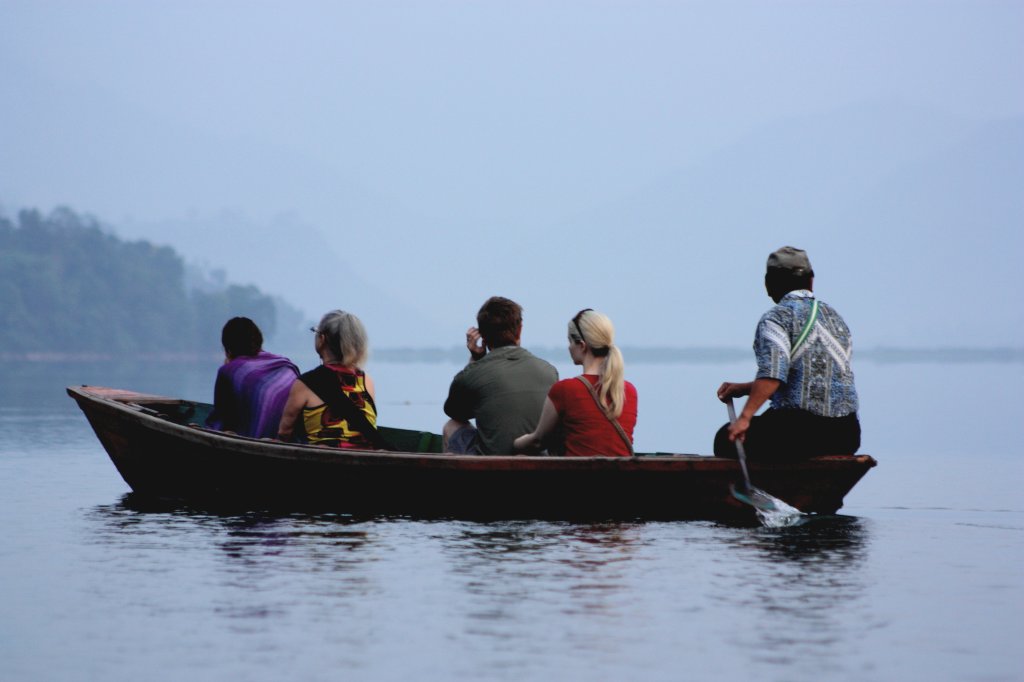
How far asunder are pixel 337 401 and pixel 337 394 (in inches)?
2.8

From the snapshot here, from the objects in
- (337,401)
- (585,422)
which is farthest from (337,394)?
(585,422)

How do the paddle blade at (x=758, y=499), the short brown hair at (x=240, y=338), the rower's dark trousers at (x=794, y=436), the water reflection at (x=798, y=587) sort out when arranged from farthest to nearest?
the short brown hair at (x=240, y=338) < the paddle blade at (x=758, y=499) < the rower's dark trousers at (x=794, y=436) < the water reflection at (x=798, y=587)

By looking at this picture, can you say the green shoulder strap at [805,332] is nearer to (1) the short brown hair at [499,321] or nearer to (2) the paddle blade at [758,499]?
(2) the paddle blade at [758,499]

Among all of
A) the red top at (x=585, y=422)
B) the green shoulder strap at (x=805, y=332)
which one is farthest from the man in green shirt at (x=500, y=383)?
the green shoulder strap at (x=805, y=332)

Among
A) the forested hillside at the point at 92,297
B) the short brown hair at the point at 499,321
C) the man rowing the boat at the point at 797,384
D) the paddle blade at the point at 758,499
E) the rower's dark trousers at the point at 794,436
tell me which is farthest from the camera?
the forested hillside at the point at 92,297

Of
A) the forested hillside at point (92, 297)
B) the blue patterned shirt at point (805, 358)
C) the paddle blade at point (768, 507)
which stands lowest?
the paddle blade at point (768, 507)

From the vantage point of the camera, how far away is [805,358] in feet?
35.6

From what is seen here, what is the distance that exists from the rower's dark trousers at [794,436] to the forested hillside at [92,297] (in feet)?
461

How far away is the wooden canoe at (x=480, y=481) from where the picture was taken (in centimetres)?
1113

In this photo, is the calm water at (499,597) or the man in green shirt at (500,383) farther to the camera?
the man in green shirt at (500,383)

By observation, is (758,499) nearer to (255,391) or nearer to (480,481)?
(480,481)

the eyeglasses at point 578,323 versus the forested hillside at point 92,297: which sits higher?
the forested hillside at point 92,297

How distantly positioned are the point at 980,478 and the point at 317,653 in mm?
13045

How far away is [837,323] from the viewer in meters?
11.0
